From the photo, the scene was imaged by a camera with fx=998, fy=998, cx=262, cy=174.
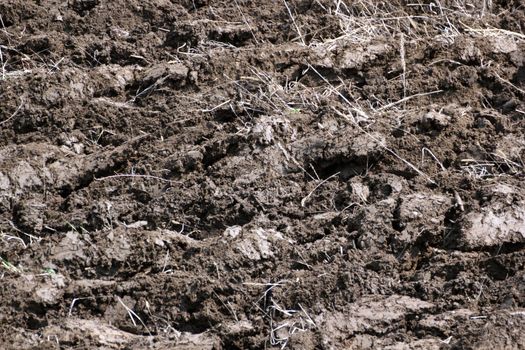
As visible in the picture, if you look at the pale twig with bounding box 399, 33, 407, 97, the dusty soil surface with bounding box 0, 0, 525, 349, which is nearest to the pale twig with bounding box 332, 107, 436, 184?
the dusty soil surface with bounding box 0, 0, 525, 349

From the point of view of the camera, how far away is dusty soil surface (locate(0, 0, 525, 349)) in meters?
3.78

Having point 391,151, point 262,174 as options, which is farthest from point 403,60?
point 262,174

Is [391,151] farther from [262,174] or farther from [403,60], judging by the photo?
[403,60]

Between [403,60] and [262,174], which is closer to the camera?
[262,174]

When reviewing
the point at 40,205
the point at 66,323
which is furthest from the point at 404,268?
the point at 40,205

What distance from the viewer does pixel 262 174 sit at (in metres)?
4.40

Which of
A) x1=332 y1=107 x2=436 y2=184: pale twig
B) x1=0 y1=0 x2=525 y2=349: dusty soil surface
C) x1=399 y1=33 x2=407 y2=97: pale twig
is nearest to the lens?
x1=0 y1=0 x2=525 y2=349: dusty soil surface

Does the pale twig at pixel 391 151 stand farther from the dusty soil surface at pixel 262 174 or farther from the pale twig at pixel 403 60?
the pale twig at pixel 403 60

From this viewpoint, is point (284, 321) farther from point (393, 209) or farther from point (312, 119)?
point (312, 119)

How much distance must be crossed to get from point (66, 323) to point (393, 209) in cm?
139

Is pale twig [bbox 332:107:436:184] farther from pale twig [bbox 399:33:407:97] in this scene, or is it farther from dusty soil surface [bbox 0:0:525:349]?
pale twig [bbox 399:33:407:97]

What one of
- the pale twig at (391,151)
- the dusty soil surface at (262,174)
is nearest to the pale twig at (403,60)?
the dusty soil surface at (262,174)

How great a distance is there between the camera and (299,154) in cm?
446

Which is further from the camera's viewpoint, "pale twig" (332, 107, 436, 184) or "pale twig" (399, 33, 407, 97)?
"pale twig" (399, 33, 407, 97)
